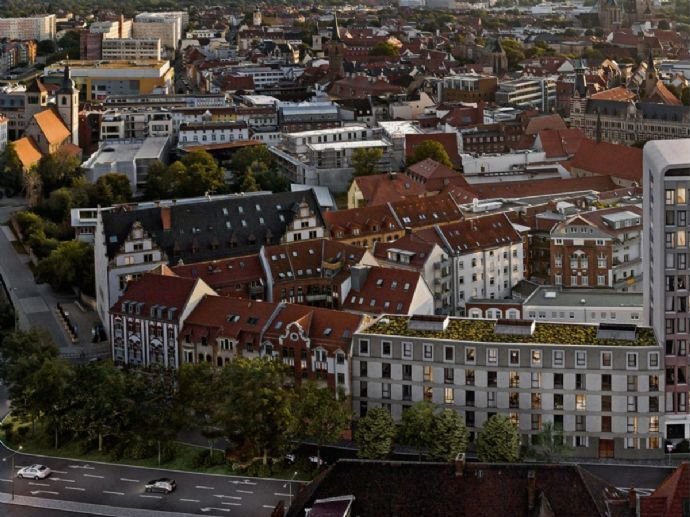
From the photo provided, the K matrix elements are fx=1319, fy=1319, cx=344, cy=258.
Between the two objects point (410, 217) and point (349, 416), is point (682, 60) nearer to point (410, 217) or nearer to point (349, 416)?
point (410, 217)

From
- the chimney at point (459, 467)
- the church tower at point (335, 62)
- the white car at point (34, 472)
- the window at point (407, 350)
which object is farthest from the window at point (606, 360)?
the church tower at point (335, 62)

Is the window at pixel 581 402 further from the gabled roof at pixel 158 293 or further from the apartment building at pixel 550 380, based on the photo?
the gabled roof at pixel 158 293

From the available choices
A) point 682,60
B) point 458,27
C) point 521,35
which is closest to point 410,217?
point 682,60

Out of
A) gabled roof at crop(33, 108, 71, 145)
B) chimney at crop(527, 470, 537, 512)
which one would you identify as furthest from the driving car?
gabled roof at crop(33, 108, 71, 145)

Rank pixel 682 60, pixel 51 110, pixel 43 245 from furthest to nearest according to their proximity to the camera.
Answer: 1. pixel 682 60
2. pixel 51 110
3. pixel 43 245

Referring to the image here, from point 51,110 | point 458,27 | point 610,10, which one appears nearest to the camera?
point 51,110

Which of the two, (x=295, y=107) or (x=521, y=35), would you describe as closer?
(x=295, y=107)
